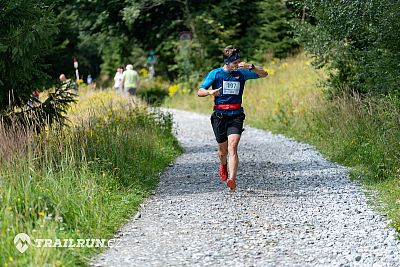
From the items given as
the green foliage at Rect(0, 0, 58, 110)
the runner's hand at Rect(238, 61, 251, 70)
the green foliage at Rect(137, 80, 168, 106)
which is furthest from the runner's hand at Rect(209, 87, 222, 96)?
the green foliage at Rect(137, 80, 168, 106)

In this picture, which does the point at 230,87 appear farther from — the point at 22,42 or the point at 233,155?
the point at 22,42

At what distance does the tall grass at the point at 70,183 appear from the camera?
7.39 m

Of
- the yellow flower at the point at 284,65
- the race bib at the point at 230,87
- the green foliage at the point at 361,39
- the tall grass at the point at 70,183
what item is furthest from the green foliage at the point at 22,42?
the yellow flower at the point at 284,65

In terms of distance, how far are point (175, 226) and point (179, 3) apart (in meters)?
28.4

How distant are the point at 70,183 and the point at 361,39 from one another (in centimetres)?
890

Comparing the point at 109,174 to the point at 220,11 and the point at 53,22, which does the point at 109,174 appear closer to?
the point at 53,22

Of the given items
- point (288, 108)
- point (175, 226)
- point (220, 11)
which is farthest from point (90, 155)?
point (220, 11)

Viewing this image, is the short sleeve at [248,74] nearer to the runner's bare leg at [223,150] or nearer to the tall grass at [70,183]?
the runner's bare leg at [223,150]

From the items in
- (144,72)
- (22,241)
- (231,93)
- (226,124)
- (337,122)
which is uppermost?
(231,93)

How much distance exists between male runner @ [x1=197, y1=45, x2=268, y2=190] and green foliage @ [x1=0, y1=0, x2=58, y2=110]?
2.30m

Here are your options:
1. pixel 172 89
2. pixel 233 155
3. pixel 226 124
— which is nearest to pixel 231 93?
pixel 226 124

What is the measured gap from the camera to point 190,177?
13031 mm

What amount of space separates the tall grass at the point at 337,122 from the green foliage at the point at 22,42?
5046mm

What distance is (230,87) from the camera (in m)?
11.3
